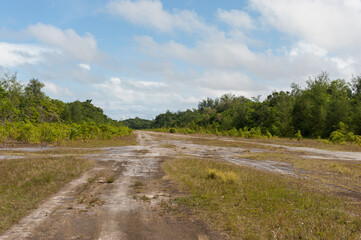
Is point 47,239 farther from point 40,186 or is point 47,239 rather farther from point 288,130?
point 288,130

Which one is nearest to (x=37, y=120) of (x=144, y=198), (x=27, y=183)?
(x=27, y=183)

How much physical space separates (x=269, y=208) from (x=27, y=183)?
9237 mm

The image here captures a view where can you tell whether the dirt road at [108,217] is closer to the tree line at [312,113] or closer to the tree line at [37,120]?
the tree line at [37,120]

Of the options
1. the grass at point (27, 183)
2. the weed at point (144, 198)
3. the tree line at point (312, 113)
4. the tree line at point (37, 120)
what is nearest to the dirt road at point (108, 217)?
the weed at point (144, 198)

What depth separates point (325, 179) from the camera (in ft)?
40.2

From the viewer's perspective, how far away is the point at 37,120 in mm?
51531

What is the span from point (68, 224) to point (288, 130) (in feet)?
179

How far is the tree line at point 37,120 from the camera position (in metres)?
28.9

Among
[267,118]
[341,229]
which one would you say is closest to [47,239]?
[341,229]

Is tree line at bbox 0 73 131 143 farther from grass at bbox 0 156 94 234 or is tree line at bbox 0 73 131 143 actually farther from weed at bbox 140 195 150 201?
weed at bbox 140 195 150 201

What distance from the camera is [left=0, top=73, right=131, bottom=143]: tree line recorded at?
28.9 m

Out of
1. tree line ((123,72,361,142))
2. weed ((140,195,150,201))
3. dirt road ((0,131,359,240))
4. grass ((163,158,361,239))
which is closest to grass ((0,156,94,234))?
dirt road ((0,131,359,240))

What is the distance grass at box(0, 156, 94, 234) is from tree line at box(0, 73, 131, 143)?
16.0 metres

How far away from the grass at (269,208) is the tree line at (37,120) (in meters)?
24.0
